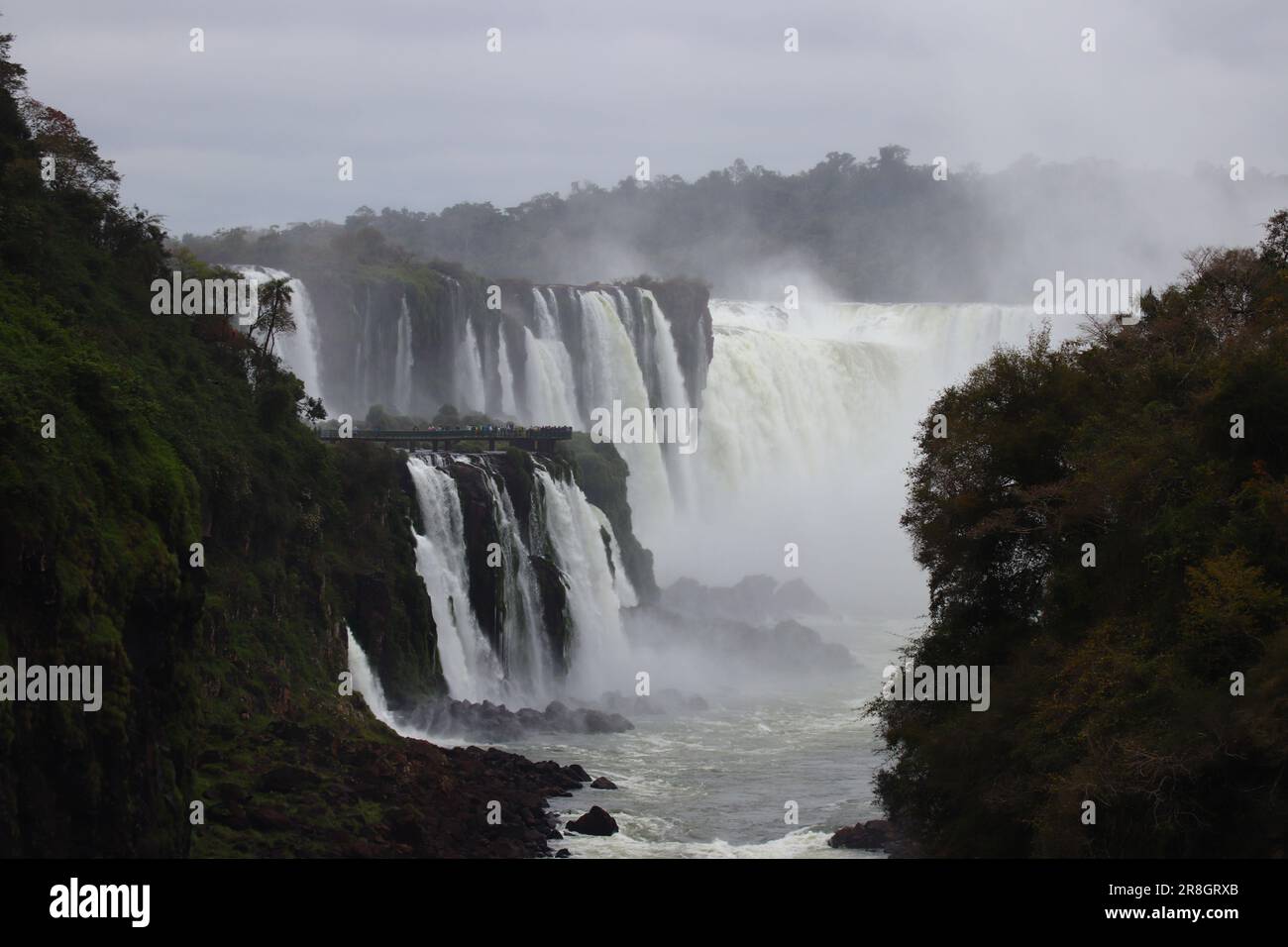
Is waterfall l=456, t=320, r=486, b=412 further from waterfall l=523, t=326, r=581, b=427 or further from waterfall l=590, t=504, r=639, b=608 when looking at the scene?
waterfall l=590, t=504, r=639, b=608

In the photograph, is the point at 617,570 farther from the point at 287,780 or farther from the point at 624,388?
the point at 287,780

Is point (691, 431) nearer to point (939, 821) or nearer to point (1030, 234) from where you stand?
point (939, 821)

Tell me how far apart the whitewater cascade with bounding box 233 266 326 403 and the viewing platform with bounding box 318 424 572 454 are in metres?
A: 7.37

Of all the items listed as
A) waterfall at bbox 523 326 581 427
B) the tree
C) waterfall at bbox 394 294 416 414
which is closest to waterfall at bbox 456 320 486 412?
waterfall at bbox 394 294 416 414

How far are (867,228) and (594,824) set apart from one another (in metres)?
139

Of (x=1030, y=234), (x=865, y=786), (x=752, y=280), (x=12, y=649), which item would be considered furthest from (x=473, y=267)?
(x=12, y=649)

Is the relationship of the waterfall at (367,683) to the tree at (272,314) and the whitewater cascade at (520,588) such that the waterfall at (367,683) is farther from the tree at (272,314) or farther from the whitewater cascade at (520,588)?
the tree at (272,314)

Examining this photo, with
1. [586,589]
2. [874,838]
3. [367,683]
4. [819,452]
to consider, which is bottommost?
[874,838]

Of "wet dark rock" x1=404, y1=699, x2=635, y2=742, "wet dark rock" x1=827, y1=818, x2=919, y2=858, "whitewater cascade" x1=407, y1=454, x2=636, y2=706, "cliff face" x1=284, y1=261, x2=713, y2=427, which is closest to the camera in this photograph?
"wet dark rock" x1=827, y1=818, x2=919, y2=858

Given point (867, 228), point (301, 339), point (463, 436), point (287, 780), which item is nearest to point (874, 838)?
point (287, 780)

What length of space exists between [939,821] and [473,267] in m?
114

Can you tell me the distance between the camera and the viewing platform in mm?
49250

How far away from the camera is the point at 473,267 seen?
13988cm

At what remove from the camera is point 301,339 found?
58250 millimetres
